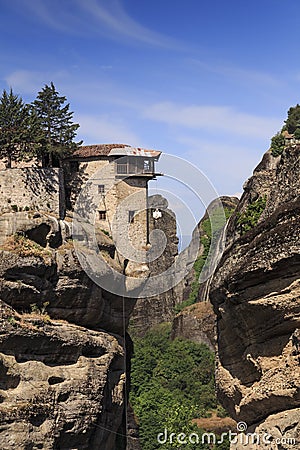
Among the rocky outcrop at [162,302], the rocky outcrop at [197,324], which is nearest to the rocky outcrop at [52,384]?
the rocky outcrop at [162,302]

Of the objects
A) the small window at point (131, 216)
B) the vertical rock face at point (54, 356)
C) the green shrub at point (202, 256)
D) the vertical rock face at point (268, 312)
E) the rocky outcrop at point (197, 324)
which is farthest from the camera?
the green shrub at point (202, 256)

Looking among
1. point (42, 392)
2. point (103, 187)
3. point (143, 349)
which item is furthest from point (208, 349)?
point (42, 392)

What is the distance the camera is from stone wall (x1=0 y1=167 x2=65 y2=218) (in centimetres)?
4194

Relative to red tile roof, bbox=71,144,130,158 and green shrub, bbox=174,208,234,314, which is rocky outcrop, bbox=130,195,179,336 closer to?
green shrub, bbox=174,208,234,314

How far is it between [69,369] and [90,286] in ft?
17.6

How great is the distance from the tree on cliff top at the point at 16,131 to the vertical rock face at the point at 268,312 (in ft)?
76.8

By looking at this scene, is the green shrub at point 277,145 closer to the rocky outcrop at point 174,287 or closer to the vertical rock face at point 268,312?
the rocky outcrop at point 174,287

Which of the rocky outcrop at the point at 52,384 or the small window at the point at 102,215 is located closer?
the rocky outcrop at the point at 52,384

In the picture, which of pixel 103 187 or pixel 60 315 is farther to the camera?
pixel 103 187

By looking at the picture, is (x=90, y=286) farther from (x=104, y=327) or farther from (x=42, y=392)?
(x=42, y=392)

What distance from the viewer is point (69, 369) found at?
36719 mm

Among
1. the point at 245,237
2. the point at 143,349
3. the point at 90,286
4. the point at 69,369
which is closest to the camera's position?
the point at 245,237

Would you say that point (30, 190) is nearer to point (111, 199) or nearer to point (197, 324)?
point (111, 199)

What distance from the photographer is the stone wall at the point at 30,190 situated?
41938 mm
